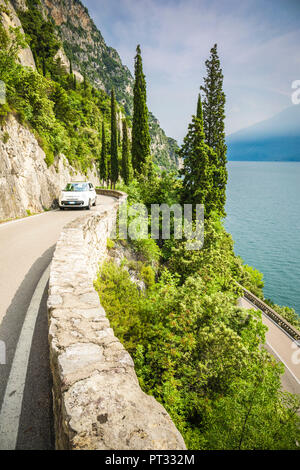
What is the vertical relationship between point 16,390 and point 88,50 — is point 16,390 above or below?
below

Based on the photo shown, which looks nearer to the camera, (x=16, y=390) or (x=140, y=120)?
(x=16, y=390)

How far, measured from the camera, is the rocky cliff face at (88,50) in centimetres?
11969

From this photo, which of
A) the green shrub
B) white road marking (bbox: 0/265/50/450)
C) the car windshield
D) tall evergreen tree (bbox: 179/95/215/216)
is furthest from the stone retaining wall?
tall evergreen tree (bbox: 179/95/215/216)

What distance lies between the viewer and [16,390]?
2789 mm

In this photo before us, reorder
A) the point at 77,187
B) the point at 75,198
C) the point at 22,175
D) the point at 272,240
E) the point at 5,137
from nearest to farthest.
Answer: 1. the point at 5,137
2. the point at 22,175
3. the point at 75,198
4. the point at 77,187
5. the point at 272,240

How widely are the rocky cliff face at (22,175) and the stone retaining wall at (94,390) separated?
35.2ft

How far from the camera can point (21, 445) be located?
224 centimetres

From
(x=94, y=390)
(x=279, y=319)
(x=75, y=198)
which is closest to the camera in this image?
(x=94, y=390)

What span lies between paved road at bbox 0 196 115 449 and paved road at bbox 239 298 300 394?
18099 mm

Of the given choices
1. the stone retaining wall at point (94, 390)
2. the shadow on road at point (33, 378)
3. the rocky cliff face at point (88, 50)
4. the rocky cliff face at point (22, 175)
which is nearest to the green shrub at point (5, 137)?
the rocky cliff face at point (22, 175)

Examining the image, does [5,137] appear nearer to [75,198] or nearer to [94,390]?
[75,198]

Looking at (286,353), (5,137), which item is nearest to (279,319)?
(286,353)

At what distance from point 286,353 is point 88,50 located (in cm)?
18214

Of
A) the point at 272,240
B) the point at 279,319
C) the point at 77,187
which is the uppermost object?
the point at 77,187
